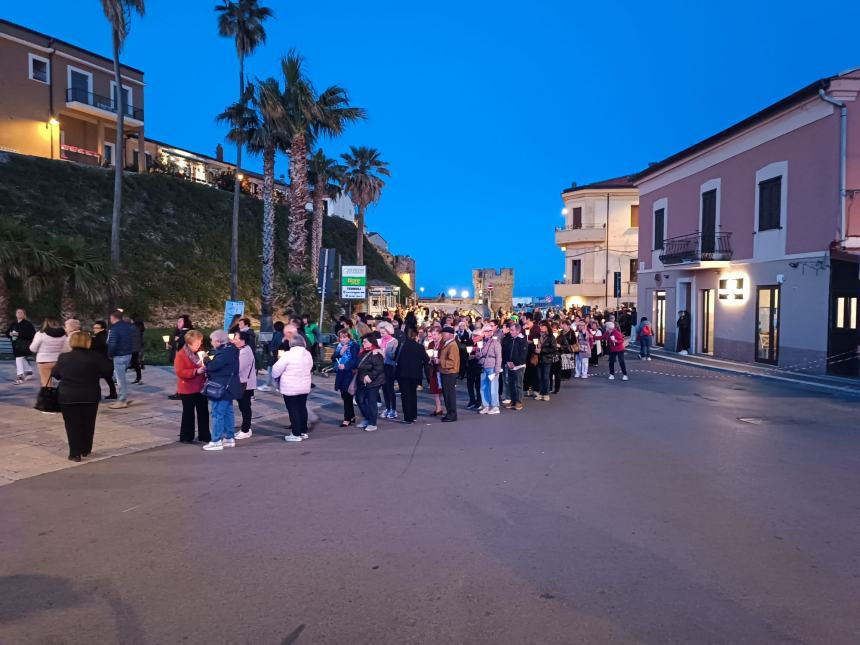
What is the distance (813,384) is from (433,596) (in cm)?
1586

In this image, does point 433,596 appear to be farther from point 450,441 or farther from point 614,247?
point 614,247

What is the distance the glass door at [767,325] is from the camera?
70.8 ft

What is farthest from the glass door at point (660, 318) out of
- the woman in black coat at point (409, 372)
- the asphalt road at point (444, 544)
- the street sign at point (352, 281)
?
the woman in black coat at point (409, 372)

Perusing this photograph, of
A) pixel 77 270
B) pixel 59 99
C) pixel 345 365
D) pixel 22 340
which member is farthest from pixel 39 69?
pixel 345 365

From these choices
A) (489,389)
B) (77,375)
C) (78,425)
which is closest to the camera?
(77,375)

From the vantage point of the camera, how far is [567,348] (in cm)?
1545

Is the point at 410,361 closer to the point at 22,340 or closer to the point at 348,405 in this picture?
the point at 348,405

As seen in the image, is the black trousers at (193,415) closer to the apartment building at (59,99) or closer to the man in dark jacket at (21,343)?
the man in dark jacket at (21,343)

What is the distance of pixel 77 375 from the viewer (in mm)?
7859

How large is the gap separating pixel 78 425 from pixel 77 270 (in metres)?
15.2

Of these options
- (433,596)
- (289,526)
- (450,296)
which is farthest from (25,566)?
(450,296)

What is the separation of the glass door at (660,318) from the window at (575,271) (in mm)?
16713

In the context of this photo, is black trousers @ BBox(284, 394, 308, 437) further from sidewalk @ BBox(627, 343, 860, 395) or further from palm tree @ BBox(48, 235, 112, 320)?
palm tree @ BBox(48, 235, 112, 320)

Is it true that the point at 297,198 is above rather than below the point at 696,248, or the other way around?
above
